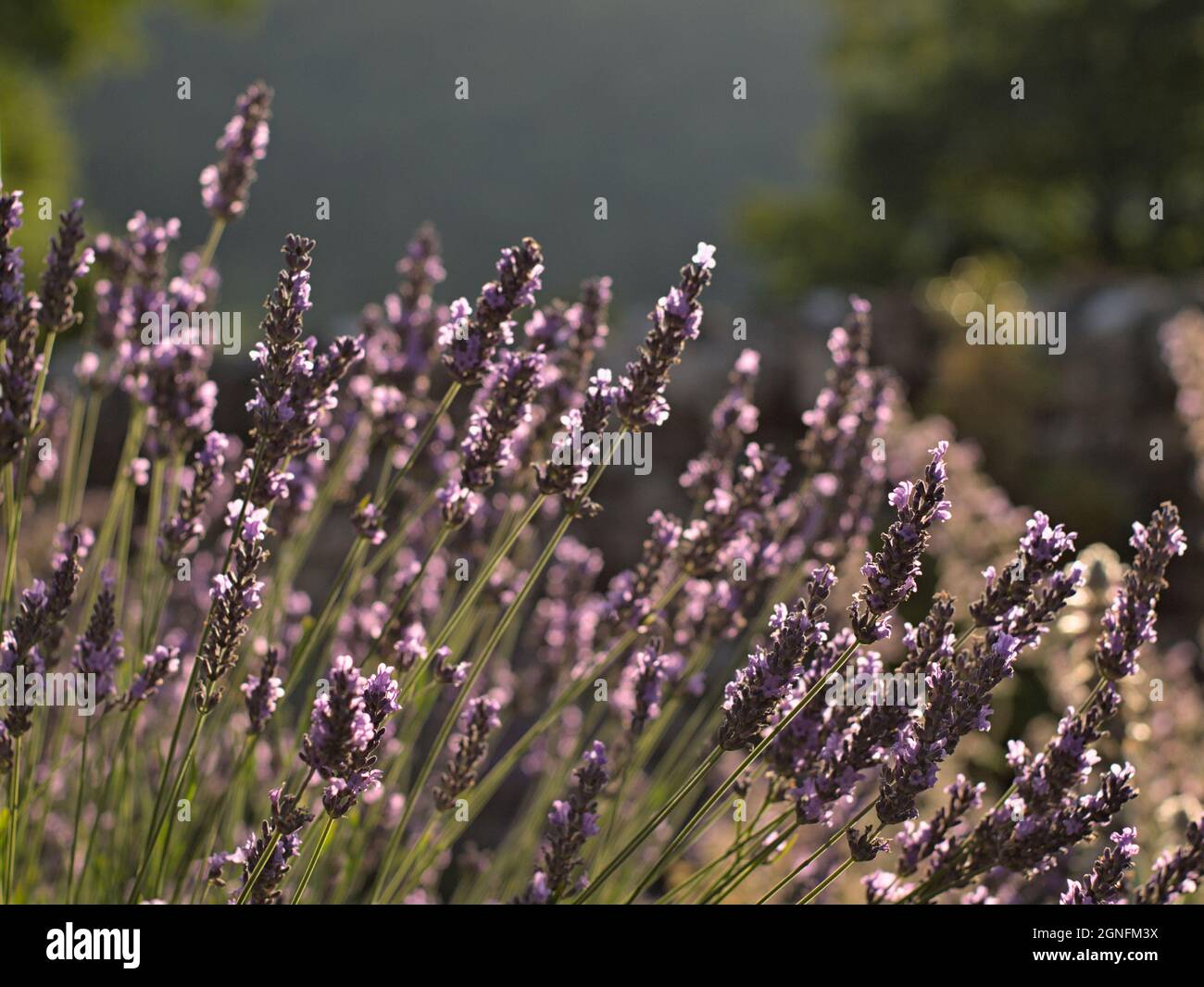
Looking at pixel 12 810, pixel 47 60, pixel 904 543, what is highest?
pixel 47 60

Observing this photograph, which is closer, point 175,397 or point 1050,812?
point 1050,812

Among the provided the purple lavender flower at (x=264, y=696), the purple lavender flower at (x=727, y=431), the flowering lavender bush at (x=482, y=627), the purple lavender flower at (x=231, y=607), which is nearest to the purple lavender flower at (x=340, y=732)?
the flowering lavender bush at (x=482, y=627)

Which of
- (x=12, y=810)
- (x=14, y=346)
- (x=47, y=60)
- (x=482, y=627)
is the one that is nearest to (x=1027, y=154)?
(x=47, y=60)

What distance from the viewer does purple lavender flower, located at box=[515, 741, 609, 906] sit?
1.34m

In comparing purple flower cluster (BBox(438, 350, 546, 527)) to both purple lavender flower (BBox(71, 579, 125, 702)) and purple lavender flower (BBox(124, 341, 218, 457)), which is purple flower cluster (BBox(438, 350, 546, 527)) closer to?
purple lavender flower (BBox(71, 579, 125, 702))

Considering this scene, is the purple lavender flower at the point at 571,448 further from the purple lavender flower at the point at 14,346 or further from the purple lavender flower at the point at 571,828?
the purple lavender flower at the point at 14,346

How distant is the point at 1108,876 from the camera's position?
1199 mm

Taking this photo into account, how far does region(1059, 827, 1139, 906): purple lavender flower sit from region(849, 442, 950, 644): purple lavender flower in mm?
339

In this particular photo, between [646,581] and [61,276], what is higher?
[61,276]

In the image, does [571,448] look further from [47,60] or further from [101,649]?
[47,60]

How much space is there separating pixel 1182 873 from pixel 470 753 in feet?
2.70

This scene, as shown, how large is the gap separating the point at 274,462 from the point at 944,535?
3.43 metres

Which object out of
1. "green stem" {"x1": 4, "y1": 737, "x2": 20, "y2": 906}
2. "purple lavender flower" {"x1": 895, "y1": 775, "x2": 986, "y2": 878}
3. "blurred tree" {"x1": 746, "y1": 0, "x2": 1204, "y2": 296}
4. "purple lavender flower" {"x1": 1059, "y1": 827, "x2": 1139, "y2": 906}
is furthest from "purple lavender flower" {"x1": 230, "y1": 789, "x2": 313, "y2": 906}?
"blurred tree" {"x1": 746, "y1": 0, "x2": 1204, "y2": 296}

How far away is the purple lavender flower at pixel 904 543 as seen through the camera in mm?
1143
